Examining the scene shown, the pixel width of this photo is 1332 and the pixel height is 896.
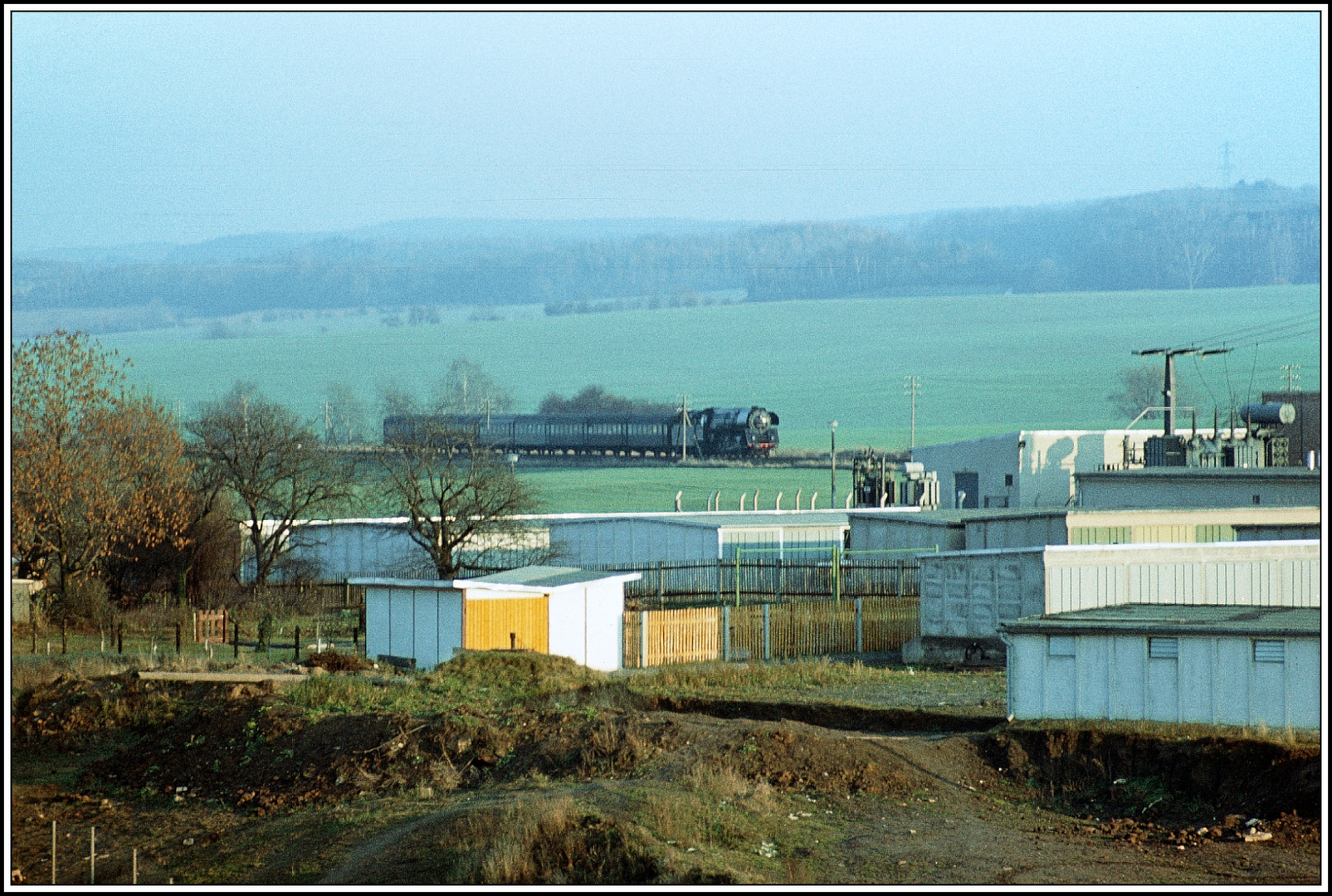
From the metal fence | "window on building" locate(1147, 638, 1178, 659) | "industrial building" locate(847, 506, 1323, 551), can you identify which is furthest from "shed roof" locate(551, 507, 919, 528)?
"window on building" locate(1147, 638, 1178, 659)

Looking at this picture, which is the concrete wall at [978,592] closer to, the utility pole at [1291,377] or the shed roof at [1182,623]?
the shed roof at [1182,623]

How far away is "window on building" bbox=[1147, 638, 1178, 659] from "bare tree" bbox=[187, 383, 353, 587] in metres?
27.2

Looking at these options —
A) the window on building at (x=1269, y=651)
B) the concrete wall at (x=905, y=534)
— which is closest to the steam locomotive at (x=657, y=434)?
the concrete wall at (x=905, y=534)

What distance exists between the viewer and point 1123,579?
2375cm

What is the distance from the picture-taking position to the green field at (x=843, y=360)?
5153 inches

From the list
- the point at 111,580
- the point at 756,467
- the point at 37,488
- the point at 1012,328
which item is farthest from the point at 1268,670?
the point at 1012,328

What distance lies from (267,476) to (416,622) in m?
19.3

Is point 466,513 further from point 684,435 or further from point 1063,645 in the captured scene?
point 684,435

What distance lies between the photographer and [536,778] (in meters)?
13.9

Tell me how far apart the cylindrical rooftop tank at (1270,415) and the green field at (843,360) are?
185ft

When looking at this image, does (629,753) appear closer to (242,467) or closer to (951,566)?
(951,566)

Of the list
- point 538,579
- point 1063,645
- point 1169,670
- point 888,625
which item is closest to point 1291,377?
point 888,625

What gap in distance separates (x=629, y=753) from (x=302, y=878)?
398 centimetres

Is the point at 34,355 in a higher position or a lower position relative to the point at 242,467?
higher
